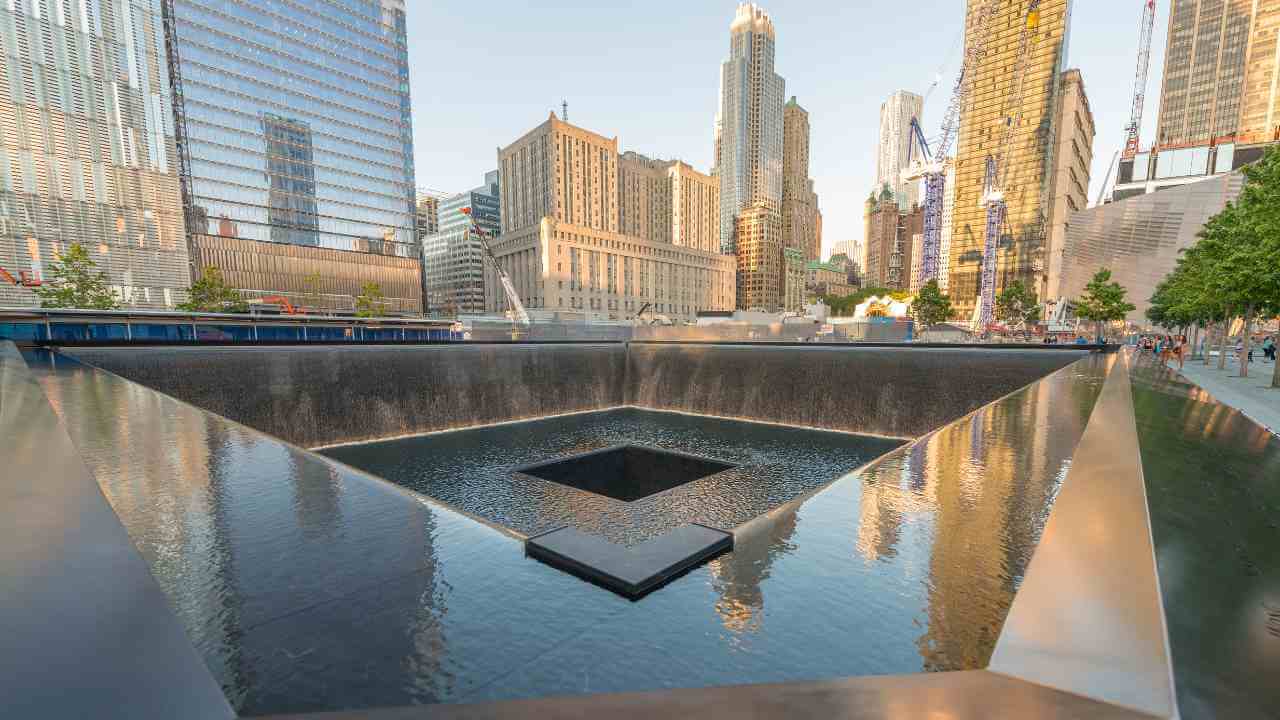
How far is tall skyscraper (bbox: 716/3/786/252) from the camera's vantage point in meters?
158

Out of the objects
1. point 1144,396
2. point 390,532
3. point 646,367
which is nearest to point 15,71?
point 646,367

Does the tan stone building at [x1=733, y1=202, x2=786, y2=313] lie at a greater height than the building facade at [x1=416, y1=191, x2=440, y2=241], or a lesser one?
lesser

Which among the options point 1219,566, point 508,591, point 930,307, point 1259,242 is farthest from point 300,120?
point 1259,242

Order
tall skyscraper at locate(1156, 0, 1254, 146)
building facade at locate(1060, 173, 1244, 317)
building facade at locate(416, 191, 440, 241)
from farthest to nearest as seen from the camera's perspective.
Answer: building facade at locate(416, 191, 440, 241) < tall skyscraper at locate(1156, 0, 1254, 146) < building facade at locate(1060, 173, 1244, 317)

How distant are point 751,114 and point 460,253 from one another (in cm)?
10180

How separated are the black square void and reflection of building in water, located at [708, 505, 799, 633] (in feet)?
26.0

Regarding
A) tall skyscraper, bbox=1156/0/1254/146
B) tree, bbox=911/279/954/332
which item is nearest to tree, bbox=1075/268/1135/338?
tree, bbox=911/279/954/332

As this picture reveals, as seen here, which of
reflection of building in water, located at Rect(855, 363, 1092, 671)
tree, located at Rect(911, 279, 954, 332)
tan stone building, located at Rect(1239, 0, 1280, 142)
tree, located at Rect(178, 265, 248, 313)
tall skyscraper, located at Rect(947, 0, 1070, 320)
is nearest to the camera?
reflection of building in water, located at Rect(855, 363, 1092, 671)

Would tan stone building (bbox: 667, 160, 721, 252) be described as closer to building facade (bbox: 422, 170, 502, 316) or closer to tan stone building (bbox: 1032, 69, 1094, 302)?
building facade (bbox: 422, 170, 502, 316)

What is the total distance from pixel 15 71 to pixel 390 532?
75212 mm

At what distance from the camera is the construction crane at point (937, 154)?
8694cm

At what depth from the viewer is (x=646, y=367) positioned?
18.7 meters

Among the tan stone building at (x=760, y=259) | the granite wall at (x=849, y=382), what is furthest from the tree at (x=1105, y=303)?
the tan stone building at (x=760, y=259)

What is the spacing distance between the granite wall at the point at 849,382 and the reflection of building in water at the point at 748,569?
38.7ft
